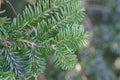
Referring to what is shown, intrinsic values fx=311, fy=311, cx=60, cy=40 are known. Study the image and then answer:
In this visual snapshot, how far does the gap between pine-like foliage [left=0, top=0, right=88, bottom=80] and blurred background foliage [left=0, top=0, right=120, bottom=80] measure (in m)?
0.68

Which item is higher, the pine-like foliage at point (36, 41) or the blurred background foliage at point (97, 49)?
the pine-like foliage at point (36, 41)

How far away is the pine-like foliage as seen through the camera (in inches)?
26.4

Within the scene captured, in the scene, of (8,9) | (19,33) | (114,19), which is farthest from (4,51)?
(114,19)

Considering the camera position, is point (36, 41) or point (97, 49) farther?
point (97, 49)

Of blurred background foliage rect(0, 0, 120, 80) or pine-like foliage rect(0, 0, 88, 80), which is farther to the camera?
blurred background foliage rect(0, 0, 120, 80)

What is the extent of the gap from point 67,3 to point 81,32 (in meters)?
0.08

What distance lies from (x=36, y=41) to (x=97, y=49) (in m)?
1.20

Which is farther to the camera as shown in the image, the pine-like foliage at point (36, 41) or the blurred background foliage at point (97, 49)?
the blurred background foliage at point (97, 49)

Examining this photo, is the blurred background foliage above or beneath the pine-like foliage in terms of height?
beneath

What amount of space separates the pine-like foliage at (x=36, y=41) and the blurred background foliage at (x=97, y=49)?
68 centimetres

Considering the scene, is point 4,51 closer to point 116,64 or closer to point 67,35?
point 67,35

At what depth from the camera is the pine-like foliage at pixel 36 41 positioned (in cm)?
A: 67

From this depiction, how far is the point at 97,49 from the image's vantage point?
1860mm

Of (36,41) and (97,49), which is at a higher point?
(36,41)
